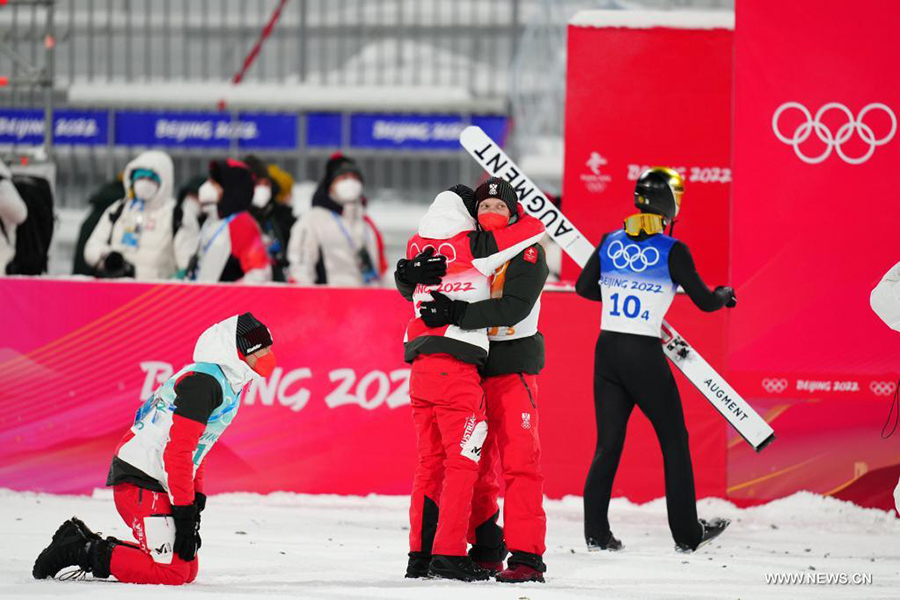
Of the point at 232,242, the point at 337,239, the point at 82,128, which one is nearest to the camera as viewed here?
the point at 232,242

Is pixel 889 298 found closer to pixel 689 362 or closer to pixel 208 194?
pixel 689 362

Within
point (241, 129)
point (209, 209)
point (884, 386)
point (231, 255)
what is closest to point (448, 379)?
point (884, 386)

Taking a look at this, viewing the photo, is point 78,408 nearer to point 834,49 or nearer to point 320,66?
point 834,49

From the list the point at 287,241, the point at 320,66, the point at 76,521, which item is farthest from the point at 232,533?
the point at 320,66

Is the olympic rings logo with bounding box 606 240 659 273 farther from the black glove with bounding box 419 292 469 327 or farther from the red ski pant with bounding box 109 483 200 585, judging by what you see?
the red ski pant with bounding box 109 483 200 585

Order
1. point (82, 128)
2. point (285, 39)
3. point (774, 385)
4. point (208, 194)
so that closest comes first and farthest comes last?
point (774, 385) < point (208, 194) < point (82, 128) < point (285, 39)

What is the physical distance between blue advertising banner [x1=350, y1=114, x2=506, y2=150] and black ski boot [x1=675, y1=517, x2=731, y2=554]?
1309 centimetres

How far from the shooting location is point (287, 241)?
33.7 feet

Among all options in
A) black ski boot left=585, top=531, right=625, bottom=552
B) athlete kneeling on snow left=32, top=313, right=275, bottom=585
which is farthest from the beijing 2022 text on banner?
athlete kneeling on snow left=32, top=313, right=275, bottom=585

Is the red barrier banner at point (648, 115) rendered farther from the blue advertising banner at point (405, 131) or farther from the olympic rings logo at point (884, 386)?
the blue advertising banner at point (405, 131)

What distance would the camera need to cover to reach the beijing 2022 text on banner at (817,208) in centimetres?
648

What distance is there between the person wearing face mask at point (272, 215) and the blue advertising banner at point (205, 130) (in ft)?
29.4

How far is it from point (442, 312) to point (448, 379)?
258mm

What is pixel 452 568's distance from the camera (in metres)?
4.86
